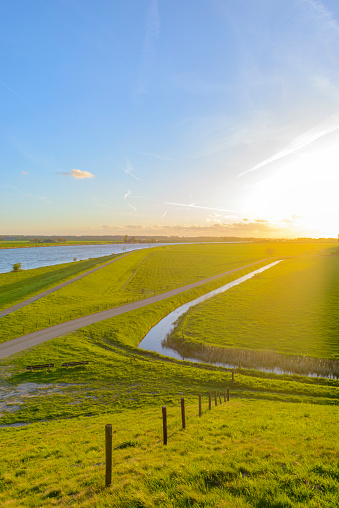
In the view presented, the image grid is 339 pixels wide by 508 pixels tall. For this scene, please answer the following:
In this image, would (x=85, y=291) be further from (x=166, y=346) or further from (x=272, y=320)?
(x=272, y=320)

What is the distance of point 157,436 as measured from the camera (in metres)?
13.5

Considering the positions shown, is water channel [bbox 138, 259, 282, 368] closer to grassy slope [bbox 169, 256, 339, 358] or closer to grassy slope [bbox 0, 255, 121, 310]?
grassy slope [bbox 169, 256, 339, 358]

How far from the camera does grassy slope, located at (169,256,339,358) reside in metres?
37.9

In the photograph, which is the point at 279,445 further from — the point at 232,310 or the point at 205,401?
the point at 232,310

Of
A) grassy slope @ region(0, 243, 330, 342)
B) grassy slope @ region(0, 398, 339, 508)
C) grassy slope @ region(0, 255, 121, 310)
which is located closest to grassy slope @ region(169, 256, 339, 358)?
grassy slope @ region(0, 243, 330, 342)

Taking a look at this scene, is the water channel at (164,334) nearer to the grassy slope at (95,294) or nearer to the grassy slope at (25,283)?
the grassy slope at (95,294)

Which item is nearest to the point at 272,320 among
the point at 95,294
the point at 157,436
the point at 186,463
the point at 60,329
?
the point at 60,329

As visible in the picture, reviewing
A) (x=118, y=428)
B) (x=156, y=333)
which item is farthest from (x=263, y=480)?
(x=156, y=333)

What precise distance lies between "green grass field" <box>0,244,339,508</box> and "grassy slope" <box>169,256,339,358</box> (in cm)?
917

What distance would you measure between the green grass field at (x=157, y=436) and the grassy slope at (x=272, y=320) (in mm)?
9169

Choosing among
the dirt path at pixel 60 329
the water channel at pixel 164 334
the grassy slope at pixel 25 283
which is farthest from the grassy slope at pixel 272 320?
the grassy slope at pixel 25 283

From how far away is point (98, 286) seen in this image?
253 ft

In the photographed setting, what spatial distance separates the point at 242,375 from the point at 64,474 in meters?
22.0

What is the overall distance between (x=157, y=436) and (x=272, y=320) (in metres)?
39.6
